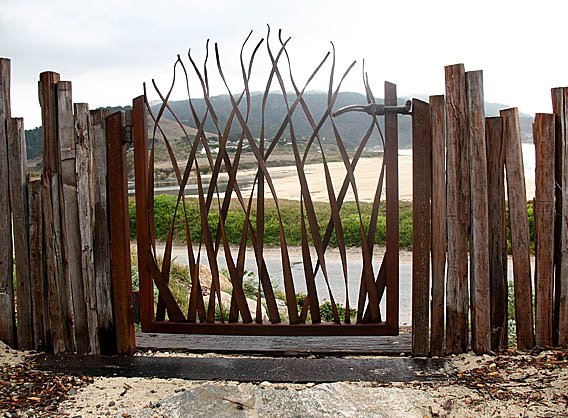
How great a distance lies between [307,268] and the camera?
12.0 ft

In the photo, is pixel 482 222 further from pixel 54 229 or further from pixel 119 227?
pixel 54 229

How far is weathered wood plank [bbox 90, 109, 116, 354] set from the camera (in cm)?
371

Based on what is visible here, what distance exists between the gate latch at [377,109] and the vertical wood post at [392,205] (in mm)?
30

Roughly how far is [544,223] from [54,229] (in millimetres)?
3419

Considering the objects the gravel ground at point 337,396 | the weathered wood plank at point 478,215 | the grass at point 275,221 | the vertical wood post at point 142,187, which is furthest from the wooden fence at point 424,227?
the grass at point 275,221

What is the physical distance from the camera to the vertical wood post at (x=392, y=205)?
349 cm

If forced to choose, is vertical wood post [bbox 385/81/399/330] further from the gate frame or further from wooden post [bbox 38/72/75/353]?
wooden post [bbox 38/72/75/353]

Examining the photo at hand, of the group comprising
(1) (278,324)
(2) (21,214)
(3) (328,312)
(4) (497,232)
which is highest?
(2) (21,214)

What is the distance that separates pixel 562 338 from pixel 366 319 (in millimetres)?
1371

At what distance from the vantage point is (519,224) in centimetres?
362

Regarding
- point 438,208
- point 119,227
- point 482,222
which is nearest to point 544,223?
point 482,222

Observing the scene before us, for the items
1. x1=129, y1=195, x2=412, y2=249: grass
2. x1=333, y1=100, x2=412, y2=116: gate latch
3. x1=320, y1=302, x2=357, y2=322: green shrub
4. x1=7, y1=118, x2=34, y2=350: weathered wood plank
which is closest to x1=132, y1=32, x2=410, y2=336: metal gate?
x1=333, y1=100, x2=412, y2=116: gate latch

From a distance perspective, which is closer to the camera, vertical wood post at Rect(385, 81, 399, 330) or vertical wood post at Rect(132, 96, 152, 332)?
vertical wood post at Rect(385, 81, 399, 330)

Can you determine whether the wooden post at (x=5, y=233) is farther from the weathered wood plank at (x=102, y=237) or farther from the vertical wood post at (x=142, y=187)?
the vertical wood post at (x=142, y=187)
